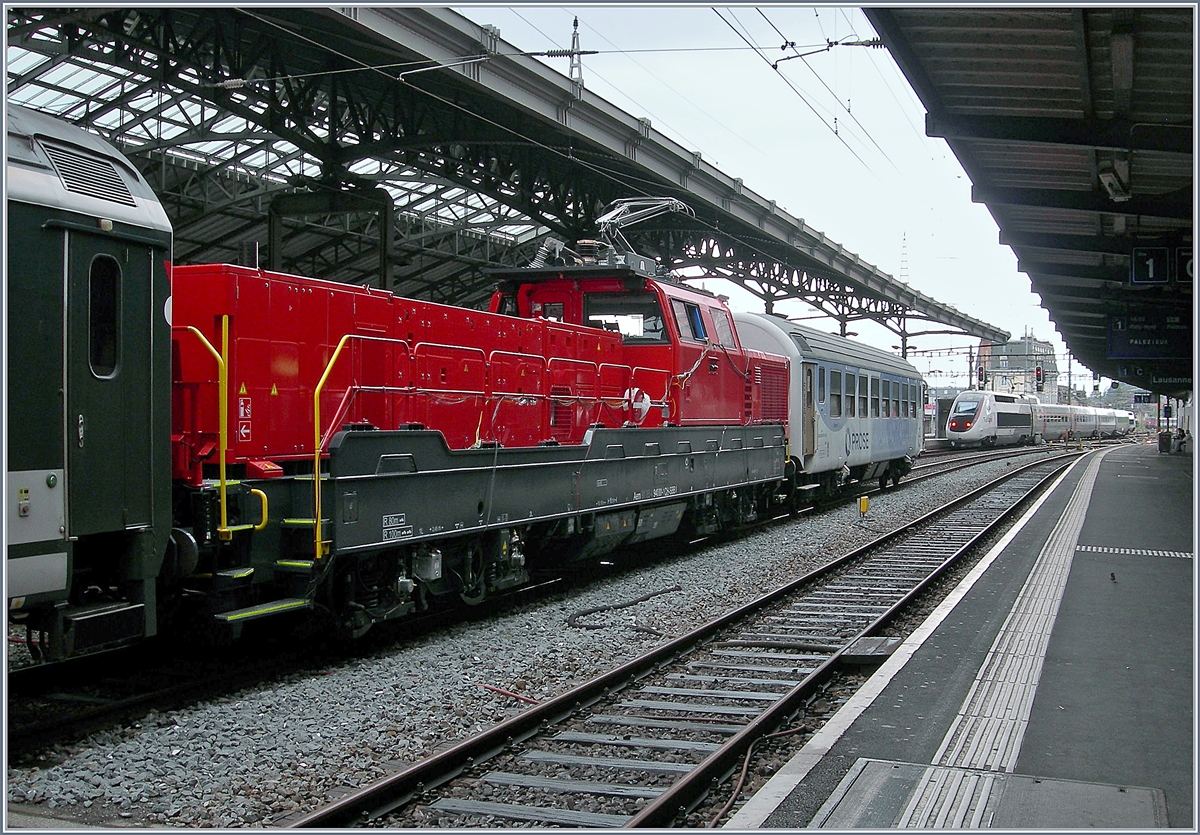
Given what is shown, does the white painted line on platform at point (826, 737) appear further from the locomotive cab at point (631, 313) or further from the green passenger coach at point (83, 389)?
the locomotive cab at point (631, 313)

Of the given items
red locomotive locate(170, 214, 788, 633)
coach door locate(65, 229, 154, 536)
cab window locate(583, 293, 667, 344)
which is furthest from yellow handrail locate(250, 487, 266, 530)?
→ cab window locate(583, 293, 667, 344)

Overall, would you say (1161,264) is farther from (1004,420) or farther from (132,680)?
(1004,420)

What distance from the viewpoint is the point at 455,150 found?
22.4 meters

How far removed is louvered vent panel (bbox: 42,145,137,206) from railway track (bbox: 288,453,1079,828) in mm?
3600

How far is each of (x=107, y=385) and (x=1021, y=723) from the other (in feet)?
18.3

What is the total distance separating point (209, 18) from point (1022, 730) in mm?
15611

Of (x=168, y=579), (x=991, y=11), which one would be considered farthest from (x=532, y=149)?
(x=168, y=579)

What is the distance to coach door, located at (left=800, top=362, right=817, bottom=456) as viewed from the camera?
16703 mm

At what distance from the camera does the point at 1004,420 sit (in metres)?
46.5

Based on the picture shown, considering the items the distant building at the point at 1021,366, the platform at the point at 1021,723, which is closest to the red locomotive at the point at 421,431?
the platform at the point at 1021,723

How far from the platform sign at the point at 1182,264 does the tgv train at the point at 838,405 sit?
5.86 meters

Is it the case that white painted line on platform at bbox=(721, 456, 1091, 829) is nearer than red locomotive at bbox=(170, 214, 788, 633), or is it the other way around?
white painted line on platform at bbox=(721, 456, 1091, 829)

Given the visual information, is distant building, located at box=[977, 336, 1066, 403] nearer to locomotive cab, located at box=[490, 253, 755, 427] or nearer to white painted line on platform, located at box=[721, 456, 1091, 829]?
locomotive cab, located at box=[490, 253, 755, 427]

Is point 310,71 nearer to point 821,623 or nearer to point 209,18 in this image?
point 209,18
